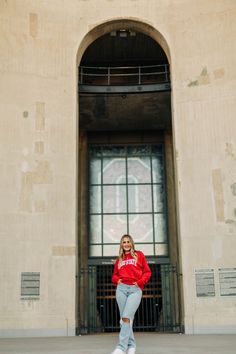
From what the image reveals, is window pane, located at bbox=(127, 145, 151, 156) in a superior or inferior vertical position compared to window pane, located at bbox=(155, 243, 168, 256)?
superior

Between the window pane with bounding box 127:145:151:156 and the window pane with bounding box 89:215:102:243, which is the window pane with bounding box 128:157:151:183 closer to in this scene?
the window pane with bounding box 127:145:151:156

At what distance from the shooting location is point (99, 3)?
15.6 meters

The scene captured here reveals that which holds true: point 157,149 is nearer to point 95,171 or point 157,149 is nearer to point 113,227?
point 95,171

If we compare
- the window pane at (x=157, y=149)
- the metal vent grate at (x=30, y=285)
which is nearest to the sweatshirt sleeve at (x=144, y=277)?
the metal vent grate at (x=30, y=285)

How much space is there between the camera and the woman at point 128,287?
6.63 meters

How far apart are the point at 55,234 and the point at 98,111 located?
6743 millimetres

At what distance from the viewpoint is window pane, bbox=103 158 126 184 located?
1967cm

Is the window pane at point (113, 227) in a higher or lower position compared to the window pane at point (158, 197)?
lower

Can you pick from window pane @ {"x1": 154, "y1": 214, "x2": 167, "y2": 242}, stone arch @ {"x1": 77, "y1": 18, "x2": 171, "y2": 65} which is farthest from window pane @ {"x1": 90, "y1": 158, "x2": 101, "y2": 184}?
stone arch @ {"x1": 77, "y1": 18, "x2": 171, "y2": 65}

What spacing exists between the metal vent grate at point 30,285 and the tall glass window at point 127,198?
5.94 m

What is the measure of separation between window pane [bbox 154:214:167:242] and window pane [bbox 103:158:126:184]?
214 centimetres

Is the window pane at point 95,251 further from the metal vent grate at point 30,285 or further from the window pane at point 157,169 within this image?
the metal vent grate at point 30,285

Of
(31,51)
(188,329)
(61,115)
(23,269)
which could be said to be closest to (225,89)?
(61,115)

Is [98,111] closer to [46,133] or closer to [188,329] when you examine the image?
[46,133]
